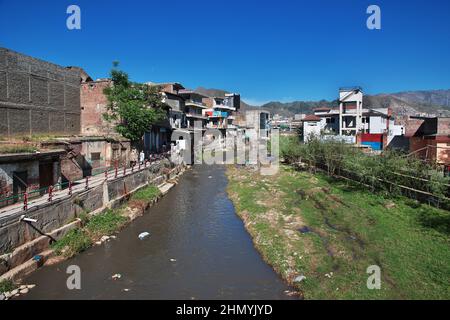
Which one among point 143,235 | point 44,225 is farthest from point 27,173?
point 143,235

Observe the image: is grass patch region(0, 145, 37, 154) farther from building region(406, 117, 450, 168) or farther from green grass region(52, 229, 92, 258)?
building region(406, 117, 450, 168)

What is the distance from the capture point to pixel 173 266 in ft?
40.7

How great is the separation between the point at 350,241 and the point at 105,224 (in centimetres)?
1170

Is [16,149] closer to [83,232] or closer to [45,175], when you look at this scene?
[45,175]

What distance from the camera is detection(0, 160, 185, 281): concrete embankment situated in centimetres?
1066

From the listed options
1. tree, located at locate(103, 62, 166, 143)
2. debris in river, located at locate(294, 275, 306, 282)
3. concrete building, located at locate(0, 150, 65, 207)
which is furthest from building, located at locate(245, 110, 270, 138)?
debris in river, located at locate(294, 275, 306, 282)

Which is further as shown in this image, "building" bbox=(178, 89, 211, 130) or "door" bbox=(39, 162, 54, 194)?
"building" bbox=(178, 89, 211, 130)

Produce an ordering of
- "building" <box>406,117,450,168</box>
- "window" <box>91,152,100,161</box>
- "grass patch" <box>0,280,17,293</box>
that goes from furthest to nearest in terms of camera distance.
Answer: "window" <box>91,152,100,161</box>, "building" <box>406,117,450,168</box>, "grass patch" <box>0,280,17,293</box>

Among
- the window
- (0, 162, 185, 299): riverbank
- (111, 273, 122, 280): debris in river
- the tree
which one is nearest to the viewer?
(0, 162, 185, 299): riverbank

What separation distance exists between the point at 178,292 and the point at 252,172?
2573 cm

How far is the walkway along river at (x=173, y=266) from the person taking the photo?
409 inches

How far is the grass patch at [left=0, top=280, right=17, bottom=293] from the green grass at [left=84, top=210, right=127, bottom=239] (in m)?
4.57

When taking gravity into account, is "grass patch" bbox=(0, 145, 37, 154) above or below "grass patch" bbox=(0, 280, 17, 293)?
above
